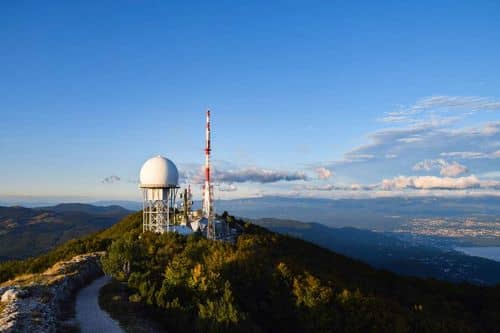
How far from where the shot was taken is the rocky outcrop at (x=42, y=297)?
885 inches

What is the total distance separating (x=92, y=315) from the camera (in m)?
28.2

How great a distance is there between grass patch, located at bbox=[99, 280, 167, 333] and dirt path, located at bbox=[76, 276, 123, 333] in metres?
0.44

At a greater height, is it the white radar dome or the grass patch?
the white radar dome

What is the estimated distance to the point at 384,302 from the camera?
103 ft

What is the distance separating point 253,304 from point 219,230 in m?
35.8

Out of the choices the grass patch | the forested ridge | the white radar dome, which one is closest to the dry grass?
the forested ridge

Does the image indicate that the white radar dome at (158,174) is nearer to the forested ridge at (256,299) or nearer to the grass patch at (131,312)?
the forested ridge at (256,299)

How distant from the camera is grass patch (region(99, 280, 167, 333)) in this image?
1059 inches

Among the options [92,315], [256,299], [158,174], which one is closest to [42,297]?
[92,315]

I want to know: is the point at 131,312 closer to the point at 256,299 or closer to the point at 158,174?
the point at 256,299

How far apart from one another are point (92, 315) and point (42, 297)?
372cm

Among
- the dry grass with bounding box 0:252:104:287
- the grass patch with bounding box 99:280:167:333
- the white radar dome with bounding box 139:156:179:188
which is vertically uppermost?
the white radar dome with bounding box 139:156:179:188

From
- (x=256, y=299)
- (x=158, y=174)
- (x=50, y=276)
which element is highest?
(x=158, y=174)

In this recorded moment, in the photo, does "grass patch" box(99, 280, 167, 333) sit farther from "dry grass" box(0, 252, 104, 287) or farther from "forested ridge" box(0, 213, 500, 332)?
"dry grass" box(0, 252, 104, 287)
